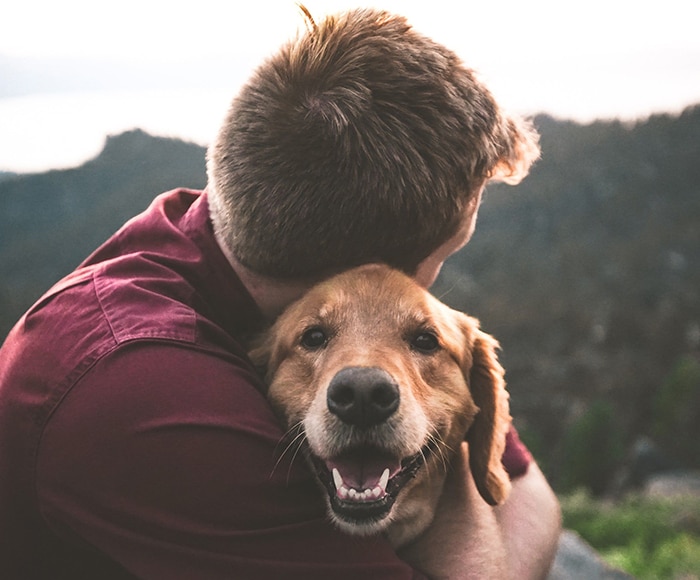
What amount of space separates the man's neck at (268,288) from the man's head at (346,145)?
0.20 feet

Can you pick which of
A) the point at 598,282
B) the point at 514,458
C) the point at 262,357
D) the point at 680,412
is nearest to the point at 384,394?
the point at 262,357

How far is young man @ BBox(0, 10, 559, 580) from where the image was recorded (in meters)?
2.06

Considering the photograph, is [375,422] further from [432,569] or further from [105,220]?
[105,220]

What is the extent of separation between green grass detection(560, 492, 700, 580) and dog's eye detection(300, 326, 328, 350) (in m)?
5.87

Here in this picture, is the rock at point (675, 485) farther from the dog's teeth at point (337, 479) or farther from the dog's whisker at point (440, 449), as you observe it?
the dog's teeth at point (337, 479)

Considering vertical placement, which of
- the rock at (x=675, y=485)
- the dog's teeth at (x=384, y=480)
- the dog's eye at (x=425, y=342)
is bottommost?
the rock at (x=675, y=485)

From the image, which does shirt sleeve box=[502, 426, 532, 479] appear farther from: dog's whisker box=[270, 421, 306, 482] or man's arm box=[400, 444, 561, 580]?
dog's whisker box=[270, 421, 306, 482]

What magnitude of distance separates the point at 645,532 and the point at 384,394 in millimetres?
8560

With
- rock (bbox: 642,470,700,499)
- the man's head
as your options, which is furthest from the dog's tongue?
rock (bbox: 642,470,700,499)

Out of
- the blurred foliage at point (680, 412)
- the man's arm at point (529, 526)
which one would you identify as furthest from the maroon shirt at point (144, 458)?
the blurred foliage at point (680, 412)

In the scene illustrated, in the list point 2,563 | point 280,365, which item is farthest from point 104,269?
point 2,563

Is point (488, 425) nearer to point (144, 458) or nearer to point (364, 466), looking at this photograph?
point (364, 466)

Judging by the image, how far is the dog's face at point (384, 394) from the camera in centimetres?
245

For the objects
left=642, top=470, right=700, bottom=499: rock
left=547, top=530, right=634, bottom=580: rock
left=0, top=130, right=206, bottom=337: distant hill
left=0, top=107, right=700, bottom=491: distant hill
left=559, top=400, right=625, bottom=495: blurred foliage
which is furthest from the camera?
left=0, top=107, right=700, bottom=491: distant hill
